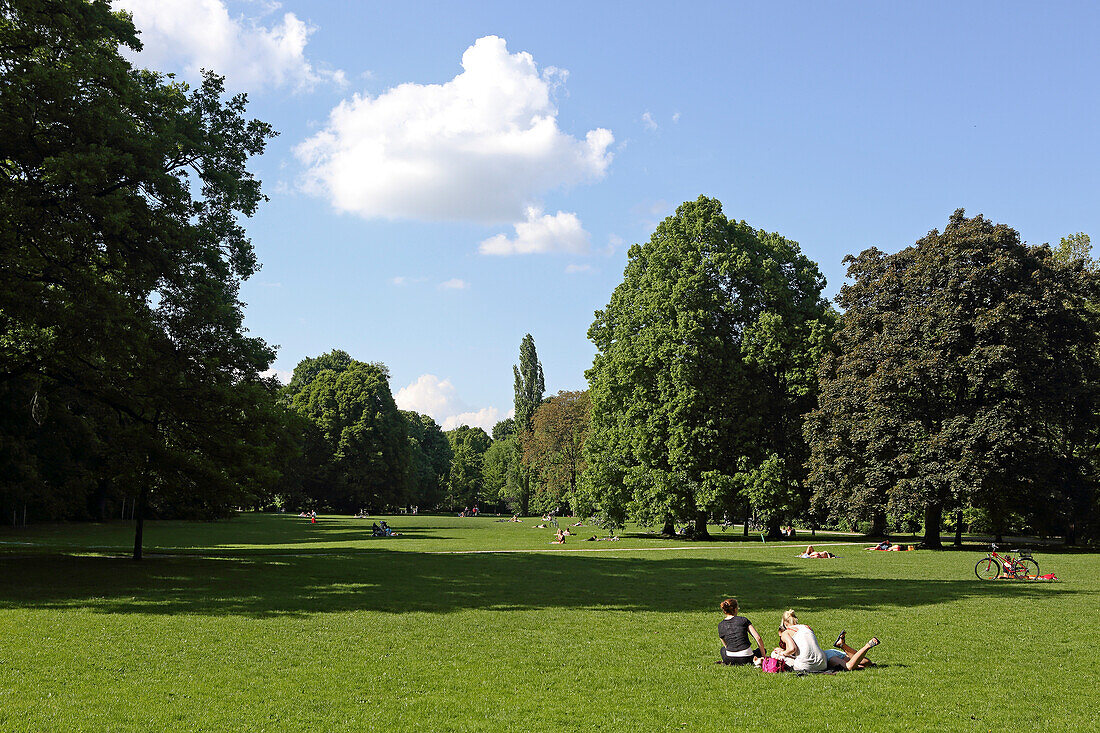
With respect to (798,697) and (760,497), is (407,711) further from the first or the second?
(760,497)

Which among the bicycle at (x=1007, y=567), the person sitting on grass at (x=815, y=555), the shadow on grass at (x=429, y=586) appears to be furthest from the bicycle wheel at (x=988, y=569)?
the person sitting on grass at (x=815, y=555)

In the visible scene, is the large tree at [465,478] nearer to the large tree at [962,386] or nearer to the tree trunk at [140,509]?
the large tree at [962,386]

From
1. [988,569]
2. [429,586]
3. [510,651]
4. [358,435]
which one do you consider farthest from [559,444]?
[510,651]

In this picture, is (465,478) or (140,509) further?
(465,478)

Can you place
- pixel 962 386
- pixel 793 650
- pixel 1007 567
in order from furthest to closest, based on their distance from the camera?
pixel 962 386
pixel 1007 567
pixel 793 650

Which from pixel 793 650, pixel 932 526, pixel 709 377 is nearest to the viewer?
pixel 793 650

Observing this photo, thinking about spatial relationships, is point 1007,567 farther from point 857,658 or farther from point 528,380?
point 528,380

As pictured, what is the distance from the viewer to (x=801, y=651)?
38.5 ft

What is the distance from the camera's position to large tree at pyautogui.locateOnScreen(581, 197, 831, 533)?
4844 cm

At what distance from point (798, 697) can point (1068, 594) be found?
52.5 ft

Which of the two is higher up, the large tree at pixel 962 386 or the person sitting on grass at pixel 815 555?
the large tree at pixel 962 386

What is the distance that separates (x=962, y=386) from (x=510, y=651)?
37.1 m

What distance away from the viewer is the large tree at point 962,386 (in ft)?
131

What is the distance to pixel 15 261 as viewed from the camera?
65.6 feet
